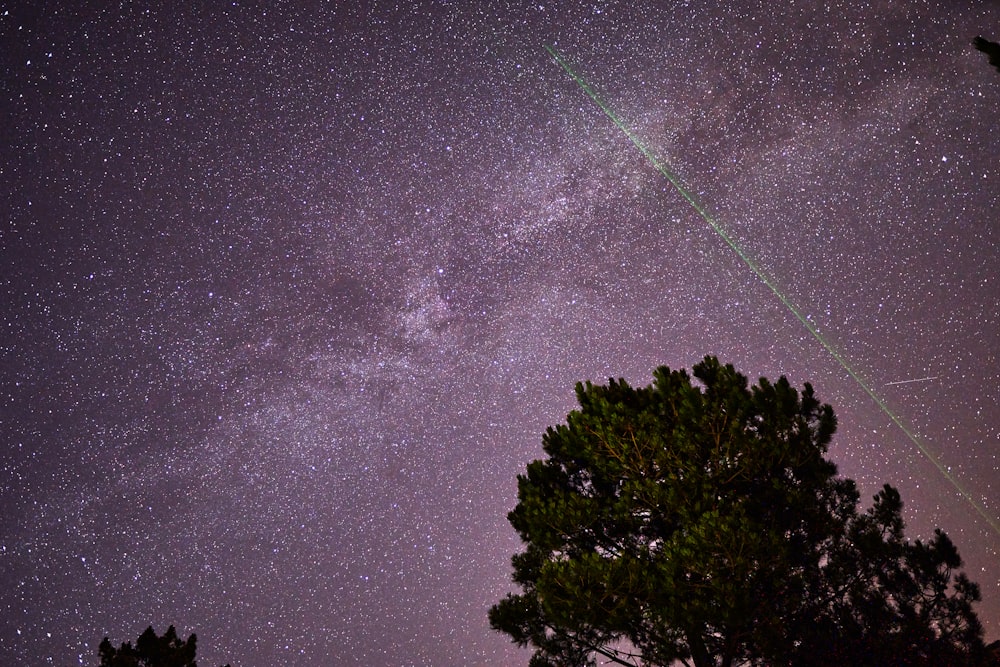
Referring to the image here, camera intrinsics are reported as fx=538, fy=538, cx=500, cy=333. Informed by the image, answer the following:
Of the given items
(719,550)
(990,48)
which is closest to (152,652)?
(719,550)

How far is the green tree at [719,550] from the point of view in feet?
25.4

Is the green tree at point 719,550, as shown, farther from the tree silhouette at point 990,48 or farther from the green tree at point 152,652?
the green tree at point 152,652

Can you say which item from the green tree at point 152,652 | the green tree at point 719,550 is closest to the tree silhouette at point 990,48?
the green tree at point 719,550

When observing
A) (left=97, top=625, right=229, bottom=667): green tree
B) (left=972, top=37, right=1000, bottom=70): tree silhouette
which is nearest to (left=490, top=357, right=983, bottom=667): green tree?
(left=972, top=37, right=1000, bottom=70): tree silhouette

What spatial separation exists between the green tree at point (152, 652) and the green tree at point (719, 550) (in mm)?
9775

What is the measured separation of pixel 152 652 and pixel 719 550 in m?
14.3

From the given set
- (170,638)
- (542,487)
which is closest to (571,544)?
(542,487)

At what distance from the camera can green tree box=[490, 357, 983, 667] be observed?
7742 mm

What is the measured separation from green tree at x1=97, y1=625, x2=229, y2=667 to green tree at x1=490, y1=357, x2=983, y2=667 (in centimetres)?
977

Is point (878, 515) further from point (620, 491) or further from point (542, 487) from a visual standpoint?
point (542, 487)

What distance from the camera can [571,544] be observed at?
927 centimetres

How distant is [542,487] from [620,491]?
1.45 metres

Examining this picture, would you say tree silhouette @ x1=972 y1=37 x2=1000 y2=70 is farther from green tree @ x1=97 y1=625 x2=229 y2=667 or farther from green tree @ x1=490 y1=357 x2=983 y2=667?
green tree @ x1=97 y1=625 x2=229 y2=667

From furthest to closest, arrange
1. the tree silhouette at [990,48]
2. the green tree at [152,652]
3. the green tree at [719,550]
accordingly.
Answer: the green tree at [152,652] → the green tree at [719,550] → the tree silhouette at [990,48]
